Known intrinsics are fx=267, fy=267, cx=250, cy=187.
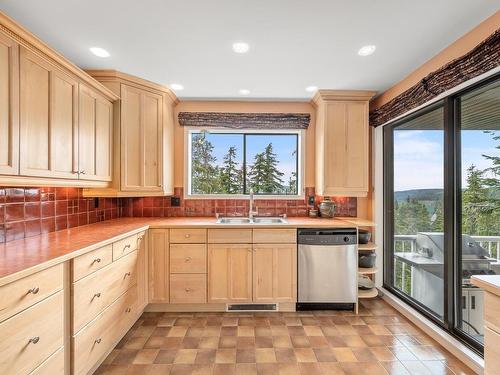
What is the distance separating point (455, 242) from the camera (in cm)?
221

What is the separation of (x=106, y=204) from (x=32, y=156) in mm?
1515

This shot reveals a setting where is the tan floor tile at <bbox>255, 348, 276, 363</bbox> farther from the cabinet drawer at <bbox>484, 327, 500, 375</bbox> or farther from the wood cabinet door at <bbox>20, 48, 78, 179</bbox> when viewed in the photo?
the wood cabinet door at <bbox>20, 48, 78, 179</bbox>

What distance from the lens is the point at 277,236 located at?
2.88 metres

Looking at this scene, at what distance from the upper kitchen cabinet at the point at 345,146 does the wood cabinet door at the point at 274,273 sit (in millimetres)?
913

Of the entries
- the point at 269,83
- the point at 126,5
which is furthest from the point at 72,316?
the point at 269,83

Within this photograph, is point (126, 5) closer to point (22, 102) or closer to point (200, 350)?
point (22, 102)

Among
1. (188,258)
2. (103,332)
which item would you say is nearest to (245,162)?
(188,258)

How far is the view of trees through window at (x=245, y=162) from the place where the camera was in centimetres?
366

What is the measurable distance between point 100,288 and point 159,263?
92cm

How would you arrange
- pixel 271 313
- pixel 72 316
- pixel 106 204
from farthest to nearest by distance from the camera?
pixel 106 204 < pixel 271 313 < pixel 72 316

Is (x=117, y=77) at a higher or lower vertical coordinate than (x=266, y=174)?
higher

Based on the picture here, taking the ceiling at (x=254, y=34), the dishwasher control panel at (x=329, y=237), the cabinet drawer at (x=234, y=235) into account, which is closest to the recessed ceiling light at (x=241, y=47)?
the ceiling at (x=254, y=34)

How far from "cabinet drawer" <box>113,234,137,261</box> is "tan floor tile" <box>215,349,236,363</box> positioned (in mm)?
1132

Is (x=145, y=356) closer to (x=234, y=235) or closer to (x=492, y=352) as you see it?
(x=234, y=235)
